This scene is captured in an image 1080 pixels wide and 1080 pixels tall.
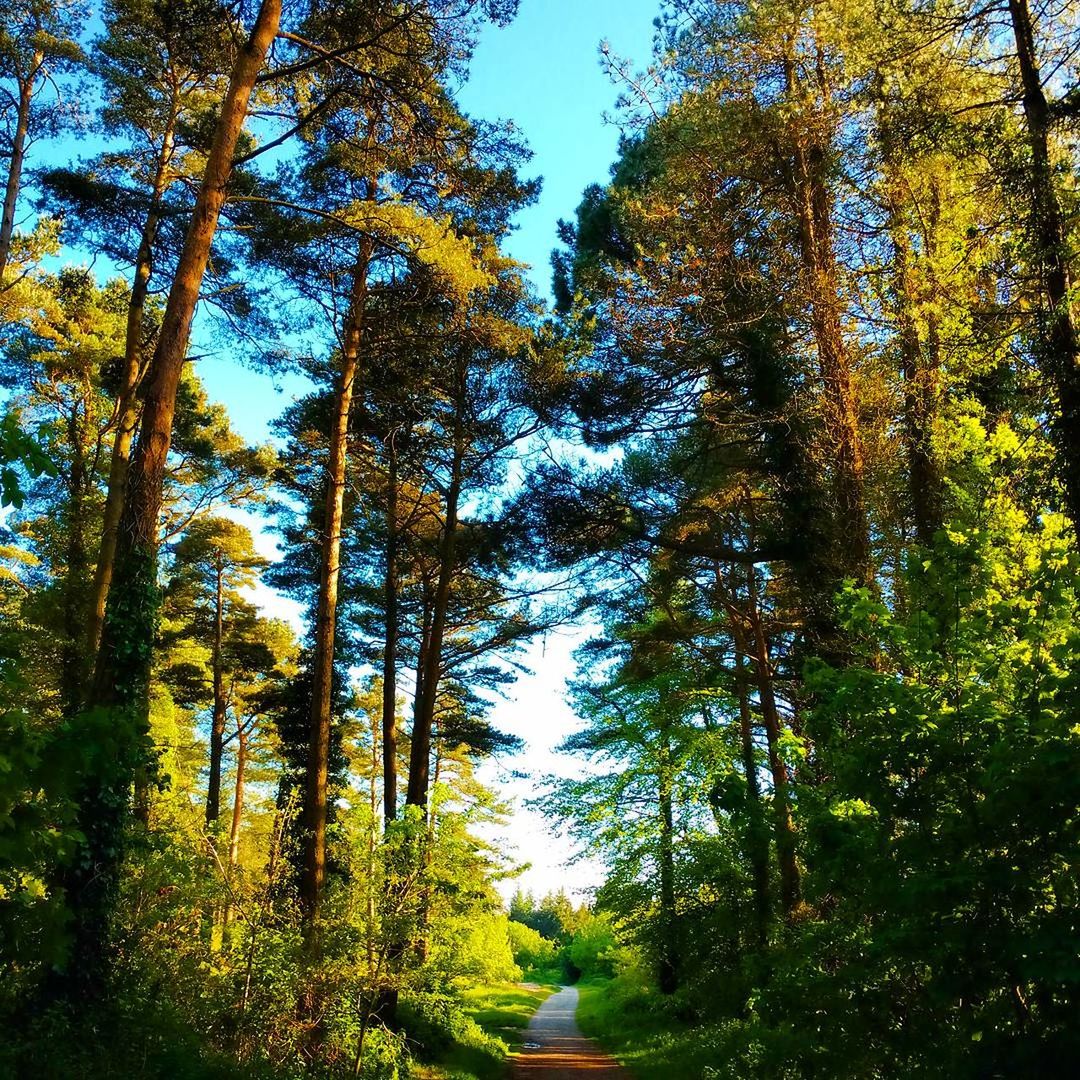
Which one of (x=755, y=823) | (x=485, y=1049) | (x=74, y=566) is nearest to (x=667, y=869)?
(x=485, y=1049)

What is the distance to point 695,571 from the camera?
539 inches

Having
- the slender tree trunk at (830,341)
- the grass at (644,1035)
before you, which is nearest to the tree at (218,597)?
the grass at (644,1035)

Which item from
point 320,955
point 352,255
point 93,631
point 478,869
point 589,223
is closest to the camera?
point 320,955

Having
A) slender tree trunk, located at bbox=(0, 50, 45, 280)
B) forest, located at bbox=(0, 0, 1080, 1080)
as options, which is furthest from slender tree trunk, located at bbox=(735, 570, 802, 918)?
slender tree trunk, located at bbox=(0, 50, 45, 280)

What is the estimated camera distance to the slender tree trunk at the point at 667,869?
1540 centimetres

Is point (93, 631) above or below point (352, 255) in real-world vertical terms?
below

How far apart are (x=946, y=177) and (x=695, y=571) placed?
6.75 m

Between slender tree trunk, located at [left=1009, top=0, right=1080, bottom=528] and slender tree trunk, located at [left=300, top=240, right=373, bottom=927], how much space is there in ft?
25.0

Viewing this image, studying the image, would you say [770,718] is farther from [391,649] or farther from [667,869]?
[391,649]

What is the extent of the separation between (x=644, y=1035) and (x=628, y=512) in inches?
493

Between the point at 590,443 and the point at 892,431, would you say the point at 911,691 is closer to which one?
the point at 892,431

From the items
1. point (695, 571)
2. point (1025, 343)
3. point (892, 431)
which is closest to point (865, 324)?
point (892, 431)

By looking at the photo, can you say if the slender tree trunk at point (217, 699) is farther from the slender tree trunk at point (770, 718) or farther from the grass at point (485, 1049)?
the slender tree trunk at point (770, 718)

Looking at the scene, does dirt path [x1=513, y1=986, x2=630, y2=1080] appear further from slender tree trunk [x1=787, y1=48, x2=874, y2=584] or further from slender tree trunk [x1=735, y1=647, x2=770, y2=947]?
slender tree trunk [x1=787, y1=48, x2=874, y2=584]
